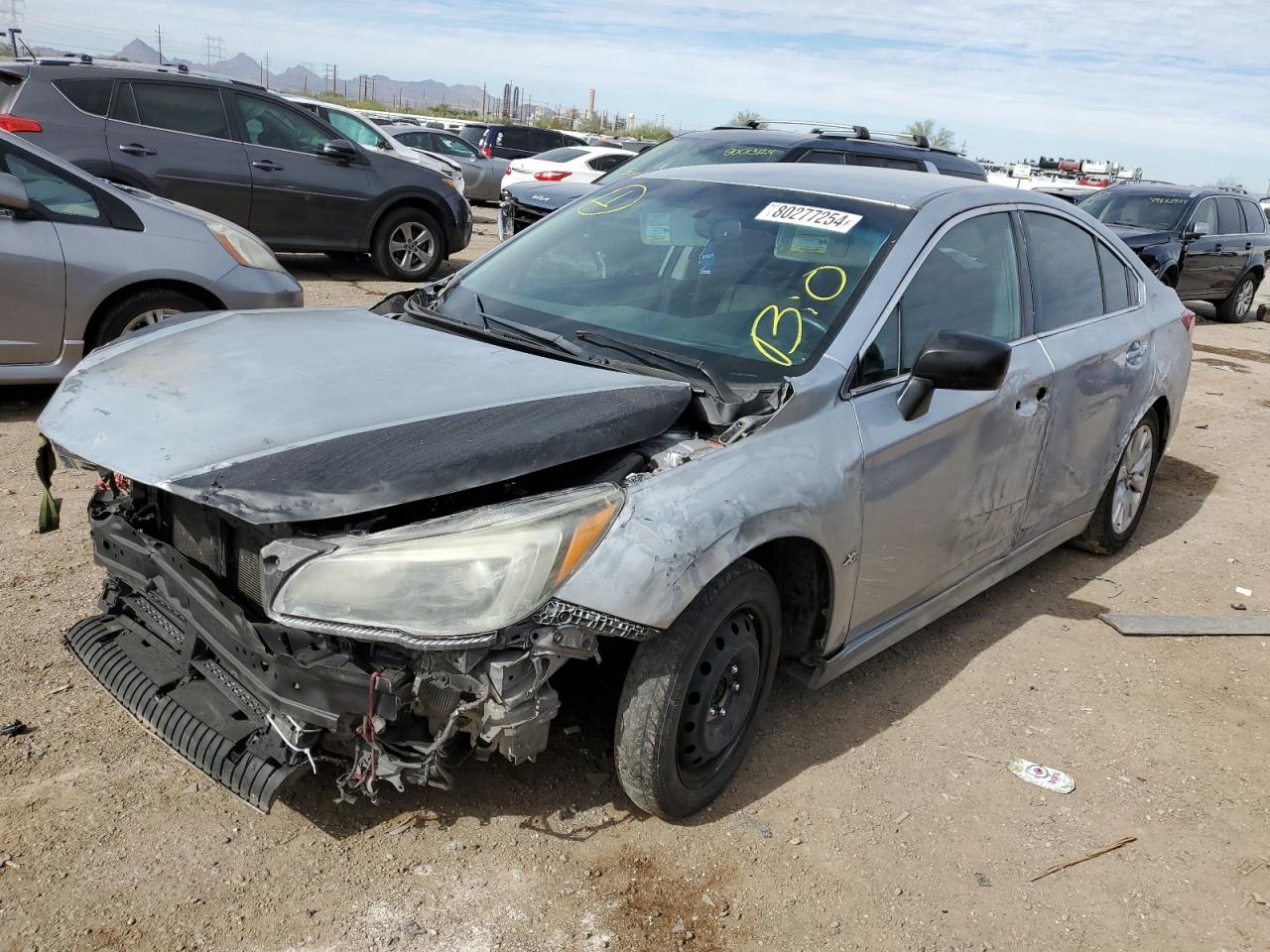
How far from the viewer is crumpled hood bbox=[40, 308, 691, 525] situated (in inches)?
92.9

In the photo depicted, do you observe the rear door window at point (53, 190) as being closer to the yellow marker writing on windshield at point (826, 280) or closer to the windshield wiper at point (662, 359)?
the windshield wiper at point (662, 359)

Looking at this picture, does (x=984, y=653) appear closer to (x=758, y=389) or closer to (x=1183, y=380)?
(x=758, y=389)

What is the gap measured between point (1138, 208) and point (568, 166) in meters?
7.70

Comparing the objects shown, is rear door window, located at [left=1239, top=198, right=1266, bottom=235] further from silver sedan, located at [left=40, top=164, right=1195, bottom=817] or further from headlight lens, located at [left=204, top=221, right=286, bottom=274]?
headlight lens, located at [left=204, top=221, right=286, bottom=274]

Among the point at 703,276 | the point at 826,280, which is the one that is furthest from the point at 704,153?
the point at 826,280

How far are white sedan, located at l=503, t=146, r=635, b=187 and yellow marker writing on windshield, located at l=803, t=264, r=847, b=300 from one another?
404 inches

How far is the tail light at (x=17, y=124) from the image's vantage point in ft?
27.0

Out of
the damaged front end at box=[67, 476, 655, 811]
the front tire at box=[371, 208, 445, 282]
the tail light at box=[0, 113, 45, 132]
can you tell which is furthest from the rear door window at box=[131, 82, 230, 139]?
the damaged front end at box=[67, 476, 655, 811]

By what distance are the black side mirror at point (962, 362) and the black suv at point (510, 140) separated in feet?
67.9

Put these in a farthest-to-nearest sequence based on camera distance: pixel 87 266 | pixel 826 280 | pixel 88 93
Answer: pixel 88 93 → pixel 87 266 → pixel 826 280

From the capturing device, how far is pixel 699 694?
2.79 meters

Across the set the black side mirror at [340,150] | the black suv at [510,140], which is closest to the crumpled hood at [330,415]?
the black side mirror at [340,150]

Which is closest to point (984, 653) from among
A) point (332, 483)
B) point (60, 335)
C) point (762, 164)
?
point (762, 164)

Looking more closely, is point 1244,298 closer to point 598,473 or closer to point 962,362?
point 962,362
